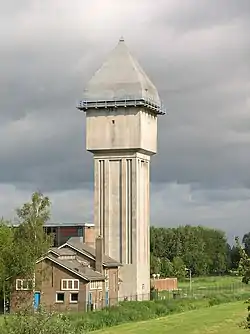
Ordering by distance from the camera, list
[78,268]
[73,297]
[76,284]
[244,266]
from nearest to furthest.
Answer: [244,266] < [76,284] < [73,297] < [78,268]

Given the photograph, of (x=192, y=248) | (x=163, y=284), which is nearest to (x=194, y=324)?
(x=163, y=284)

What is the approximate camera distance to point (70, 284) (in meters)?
67.2

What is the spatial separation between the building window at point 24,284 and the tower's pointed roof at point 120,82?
2476cm

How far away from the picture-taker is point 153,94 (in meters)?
85.4

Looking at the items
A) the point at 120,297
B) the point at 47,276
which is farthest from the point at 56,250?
the point at 120,297

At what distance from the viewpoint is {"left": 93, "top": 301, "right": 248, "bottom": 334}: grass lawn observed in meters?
51.6

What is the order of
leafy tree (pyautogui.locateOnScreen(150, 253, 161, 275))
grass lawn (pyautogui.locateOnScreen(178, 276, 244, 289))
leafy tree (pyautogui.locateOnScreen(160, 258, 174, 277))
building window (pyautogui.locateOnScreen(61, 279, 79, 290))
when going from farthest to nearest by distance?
leafy tree (pyautogui.locateOnScreen(160, 258, 174, 277)), leafy tree (pyautogui.locateOnScreen(150, 253, 161, 275)), grass lawn (pyautogui.locateOnScreen(178, 276, 244, 289)), building window (pyautogui.locateOnScreen(61, 279, 79, 290))

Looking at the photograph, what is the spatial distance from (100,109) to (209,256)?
80337mm

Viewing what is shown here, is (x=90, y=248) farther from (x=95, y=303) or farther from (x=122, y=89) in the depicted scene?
(x=122, y=89)

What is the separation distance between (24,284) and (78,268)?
6462 mm

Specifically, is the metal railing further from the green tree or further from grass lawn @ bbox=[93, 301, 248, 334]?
the green tree

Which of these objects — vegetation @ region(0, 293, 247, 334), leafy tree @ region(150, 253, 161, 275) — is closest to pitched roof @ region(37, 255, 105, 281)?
vegetation @ region(0, 293, 247, 334)

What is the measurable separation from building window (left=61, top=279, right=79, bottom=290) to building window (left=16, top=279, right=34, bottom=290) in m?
4.20

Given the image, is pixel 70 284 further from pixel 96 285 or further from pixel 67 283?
pixel 96 285
